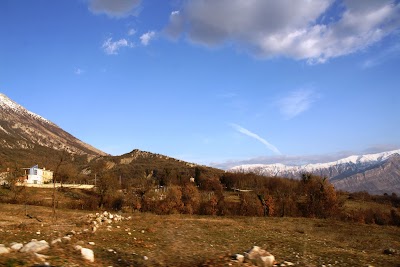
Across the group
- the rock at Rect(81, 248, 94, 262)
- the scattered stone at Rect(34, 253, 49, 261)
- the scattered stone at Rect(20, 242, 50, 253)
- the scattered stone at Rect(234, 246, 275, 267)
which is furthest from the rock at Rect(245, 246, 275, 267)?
the scattered stone at Rect(20, 242, 50, 253)

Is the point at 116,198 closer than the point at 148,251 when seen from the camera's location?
No

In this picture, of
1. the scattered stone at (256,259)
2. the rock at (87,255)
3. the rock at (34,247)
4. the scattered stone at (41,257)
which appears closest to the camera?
the scattered stone at (41,257)


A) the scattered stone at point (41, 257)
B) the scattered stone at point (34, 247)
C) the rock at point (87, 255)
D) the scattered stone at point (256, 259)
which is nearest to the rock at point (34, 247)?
the scattered stone at point (34, 247)

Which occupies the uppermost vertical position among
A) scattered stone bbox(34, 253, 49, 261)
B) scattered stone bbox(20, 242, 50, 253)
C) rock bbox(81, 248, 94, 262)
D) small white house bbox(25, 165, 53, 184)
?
small white house bbox(25, 165, 53, 184)

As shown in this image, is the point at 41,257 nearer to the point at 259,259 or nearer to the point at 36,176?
the point at 259,259

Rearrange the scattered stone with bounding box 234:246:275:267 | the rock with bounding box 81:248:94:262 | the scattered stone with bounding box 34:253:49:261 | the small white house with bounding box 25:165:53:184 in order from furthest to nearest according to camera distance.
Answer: the small white house with bounding box 25:165:53:184
the scattered stone with bounding box 234:246:275:267
the rock with bounding box 81:248:94:262
the scattered stone with bounding box 34:253:49:261

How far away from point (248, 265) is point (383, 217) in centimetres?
6957

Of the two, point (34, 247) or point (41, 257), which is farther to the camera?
point (34, 247)

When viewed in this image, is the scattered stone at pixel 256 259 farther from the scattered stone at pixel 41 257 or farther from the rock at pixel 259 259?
the scattered stone at pixel 41 257

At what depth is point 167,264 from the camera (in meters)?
15.0

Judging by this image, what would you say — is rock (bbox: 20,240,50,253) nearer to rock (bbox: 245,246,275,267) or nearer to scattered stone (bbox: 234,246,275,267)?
scattered stone (bbox: 234,246,275,267)

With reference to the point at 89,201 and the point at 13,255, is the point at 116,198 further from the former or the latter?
the point at 13,255

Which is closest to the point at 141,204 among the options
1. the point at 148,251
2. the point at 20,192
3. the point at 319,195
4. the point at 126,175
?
the point at 20,192

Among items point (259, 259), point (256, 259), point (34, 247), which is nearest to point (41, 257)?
point (34, 247)
